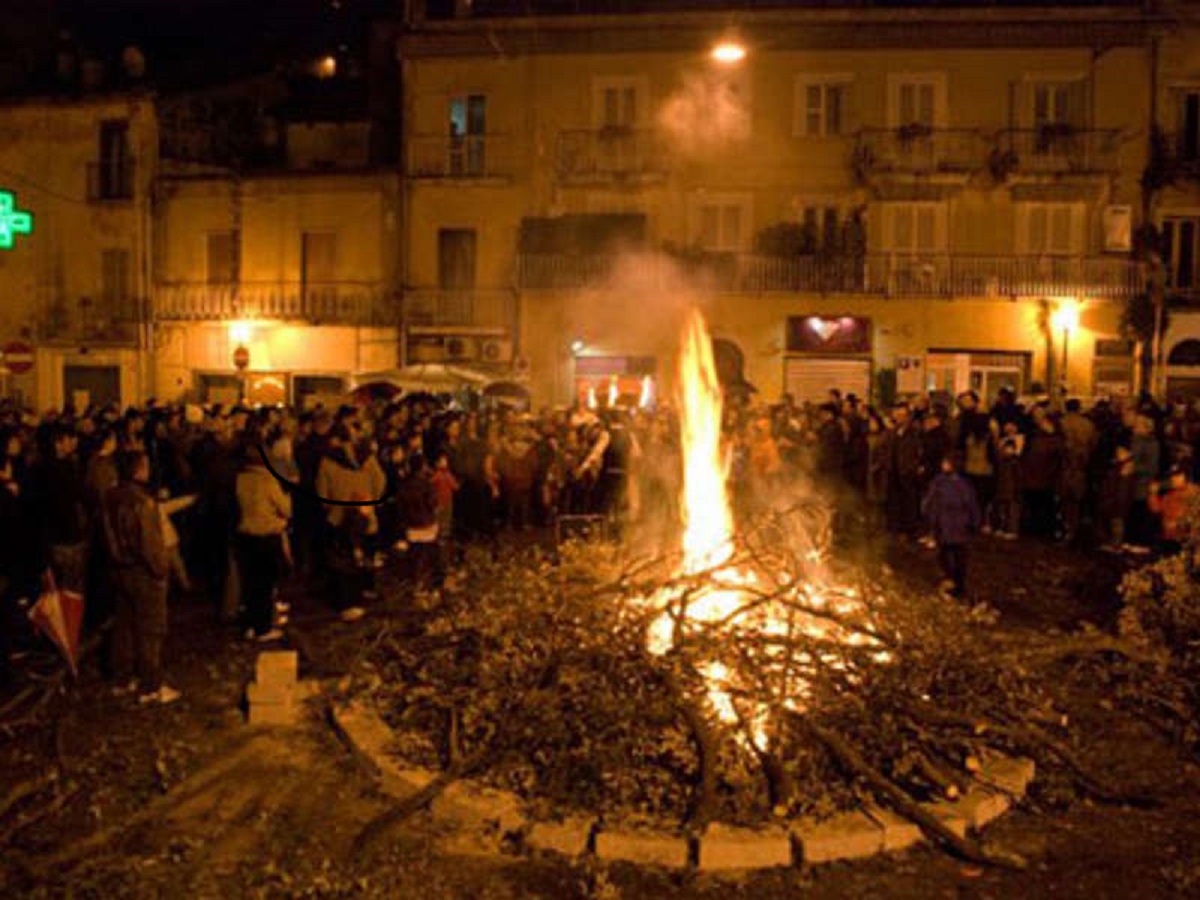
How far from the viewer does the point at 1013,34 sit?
29.5 m

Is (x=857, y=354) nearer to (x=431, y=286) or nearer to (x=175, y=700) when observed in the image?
(x=431, y=286)

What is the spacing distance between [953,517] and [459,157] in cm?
2243

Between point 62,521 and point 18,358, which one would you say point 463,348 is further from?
point 62,521

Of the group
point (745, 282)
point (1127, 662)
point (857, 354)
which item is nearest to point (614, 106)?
point (745, 282)

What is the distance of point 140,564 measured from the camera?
8.92 m

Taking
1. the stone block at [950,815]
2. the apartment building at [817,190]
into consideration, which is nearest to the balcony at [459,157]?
→ the apartment building at [817,190]

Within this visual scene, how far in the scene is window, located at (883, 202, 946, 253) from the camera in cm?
3019

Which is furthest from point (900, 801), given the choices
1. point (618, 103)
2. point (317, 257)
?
point (317, 257)

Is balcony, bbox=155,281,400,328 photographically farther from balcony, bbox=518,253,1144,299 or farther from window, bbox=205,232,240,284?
balcony, bbox=518,253,1144,299

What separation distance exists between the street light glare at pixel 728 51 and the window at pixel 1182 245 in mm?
10854

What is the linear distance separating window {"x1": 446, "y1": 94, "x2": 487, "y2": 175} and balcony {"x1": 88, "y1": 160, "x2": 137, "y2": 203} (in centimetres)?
966

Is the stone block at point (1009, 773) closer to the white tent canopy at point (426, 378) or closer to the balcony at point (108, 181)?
the white tent canopy at point (426, 378)

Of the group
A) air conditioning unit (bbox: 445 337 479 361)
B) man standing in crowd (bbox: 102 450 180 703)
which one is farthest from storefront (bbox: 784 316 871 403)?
man standing in crowd (bbox: 102 450 180 703)

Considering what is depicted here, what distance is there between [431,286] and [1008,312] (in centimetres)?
1416
